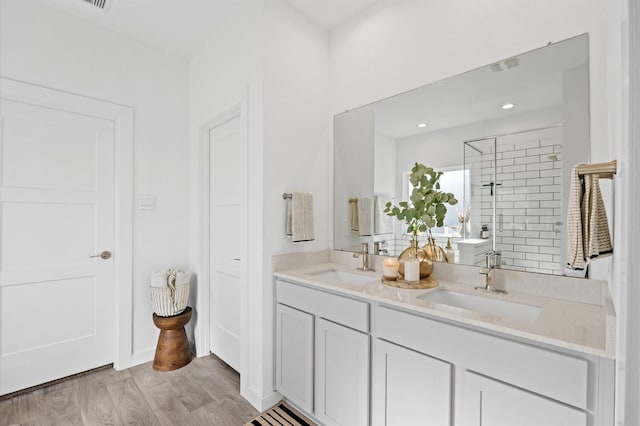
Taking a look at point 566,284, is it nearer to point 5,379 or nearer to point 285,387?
point 285,387

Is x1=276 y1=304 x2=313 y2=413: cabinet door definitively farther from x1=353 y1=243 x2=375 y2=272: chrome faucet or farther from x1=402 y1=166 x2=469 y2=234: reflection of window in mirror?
x1=402 y1=166 x2=469 y2=234: reflection of window in mirror

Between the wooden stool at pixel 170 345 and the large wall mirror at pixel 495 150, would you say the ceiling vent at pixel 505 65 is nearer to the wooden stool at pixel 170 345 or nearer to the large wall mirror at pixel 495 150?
the large wall mirror at pixel 495 150

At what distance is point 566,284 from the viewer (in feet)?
4.49

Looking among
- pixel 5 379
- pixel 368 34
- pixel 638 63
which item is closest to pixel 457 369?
pixel 638 63

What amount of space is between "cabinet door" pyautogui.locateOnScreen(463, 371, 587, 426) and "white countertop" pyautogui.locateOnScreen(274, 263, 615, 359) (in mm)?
189

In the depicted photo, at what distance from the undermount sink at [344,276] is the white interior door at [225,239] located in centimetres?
70

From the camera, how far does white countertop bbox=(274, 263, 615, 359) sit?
0.93 metres

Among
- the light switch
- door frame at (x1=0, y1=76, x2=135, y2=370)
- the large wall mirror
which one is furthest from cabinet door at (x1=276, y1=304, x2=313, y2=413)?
the light switch

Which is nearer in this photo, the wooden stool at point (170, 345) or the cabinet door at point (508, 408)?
the cabinet door at point (508, 408)

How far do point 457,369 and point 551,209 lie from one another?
0.85 metres

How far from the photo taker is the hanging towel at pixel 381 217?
2053mm

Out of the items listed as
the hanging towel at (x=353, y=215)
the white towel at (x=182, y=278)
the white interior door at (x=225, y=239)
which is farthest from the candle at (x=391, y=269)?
the white towel at (x=182, y=278)

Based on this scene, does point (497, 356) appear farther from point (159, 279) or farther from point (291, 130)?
point (159, 279)

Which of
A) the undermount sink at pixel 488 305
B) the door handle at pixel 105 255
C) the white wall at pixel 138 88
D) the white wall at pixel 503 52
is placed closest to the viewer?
the white wall at pixel 503 52
